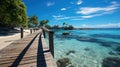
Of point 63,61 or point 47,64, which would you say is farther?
point 63,61

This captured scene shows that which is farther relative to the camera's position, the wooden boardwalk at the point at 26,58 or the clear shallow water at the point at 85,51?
the clear shallow water at the point at 85,51

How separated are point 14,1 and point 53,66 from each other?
2627 cm

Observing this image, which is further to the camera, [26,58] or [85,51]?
[85,51]

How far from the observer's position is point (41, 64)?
3965 mm

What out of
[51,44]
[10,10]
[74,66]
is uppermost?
[10,10]

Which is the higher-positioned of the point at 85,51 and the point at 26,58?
the point at 26,58

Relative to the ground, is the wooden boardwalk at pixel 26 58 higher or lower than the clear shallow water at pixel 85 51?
higher

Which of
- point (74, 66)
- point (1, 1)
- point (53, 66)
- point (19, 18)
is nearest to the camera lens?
point (53, 66)

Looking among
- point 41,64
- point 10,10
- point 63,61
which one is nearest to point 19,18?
point 10,10

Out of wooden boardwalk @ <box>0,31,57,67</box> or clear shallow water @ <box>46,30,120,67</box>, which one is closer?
wooden boardwalk @ <box>0,31,57,67</box>

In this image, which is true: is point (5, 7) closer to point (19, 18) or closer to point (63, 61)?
point (19, 18)

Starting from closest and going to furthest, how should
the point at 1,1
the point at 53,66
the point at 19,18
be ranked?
the point at 53,66
the point at 1,1
the point at 19,18

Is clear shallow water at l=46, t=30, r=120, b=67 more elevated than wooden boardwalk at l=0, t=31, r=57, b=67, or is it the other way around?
wooden boardwalk at l=0, t=31, r=57, b=67

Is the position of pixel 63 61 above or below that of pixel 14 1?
below
